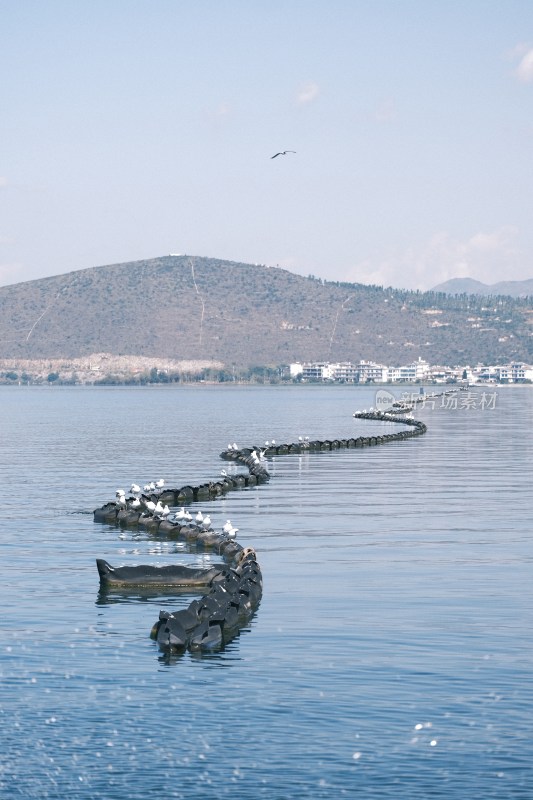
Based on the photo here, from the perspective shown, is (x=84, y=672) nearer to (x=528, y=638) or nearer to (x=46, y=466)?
(x=528, y=638)

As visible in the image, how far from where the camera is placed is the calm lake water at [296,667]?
17.1 metres

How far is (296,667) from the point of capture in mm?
22531

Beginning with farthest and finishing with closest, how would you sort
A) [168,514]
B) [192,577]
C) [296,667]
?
Result: [168,514]
[192,577]
[296,667]

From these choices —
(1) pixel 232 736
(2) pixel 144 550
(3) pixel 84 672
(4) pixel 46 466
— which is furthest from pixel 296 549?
(4) pixel 46 466

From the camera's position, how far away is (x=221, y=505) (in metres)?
53.9

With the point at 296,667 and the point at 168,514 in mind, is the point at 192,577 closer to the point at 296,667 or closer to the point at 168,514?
the point at 296,667

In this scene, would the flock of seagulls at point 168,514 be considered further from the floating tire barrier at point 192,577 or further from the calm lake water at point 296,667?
the calm lake water at point 296,667

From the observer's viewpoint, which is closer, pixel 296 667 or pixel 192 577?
pixel 296 667

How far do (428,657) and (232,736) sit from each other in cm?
576

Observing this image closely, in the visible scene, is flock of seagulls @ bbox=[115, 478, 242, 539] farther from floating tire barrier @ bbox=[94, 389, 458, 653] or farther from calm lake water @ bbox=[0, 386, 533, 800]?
calm lake water @ bbox=[0, 386, 533, 800]

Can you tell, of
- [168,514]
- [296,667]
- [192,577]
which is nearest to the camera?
[296,667]

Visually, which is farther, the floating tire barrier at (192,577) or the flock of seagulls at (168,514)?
the flock of seagulls at (168,514)

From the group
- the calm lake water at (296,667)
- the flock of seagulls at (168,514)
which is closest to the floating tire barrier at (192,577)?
the flock of seagulls at (168,514)

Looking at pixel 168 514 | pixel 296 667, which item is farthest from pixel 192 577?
pixel 168 514
